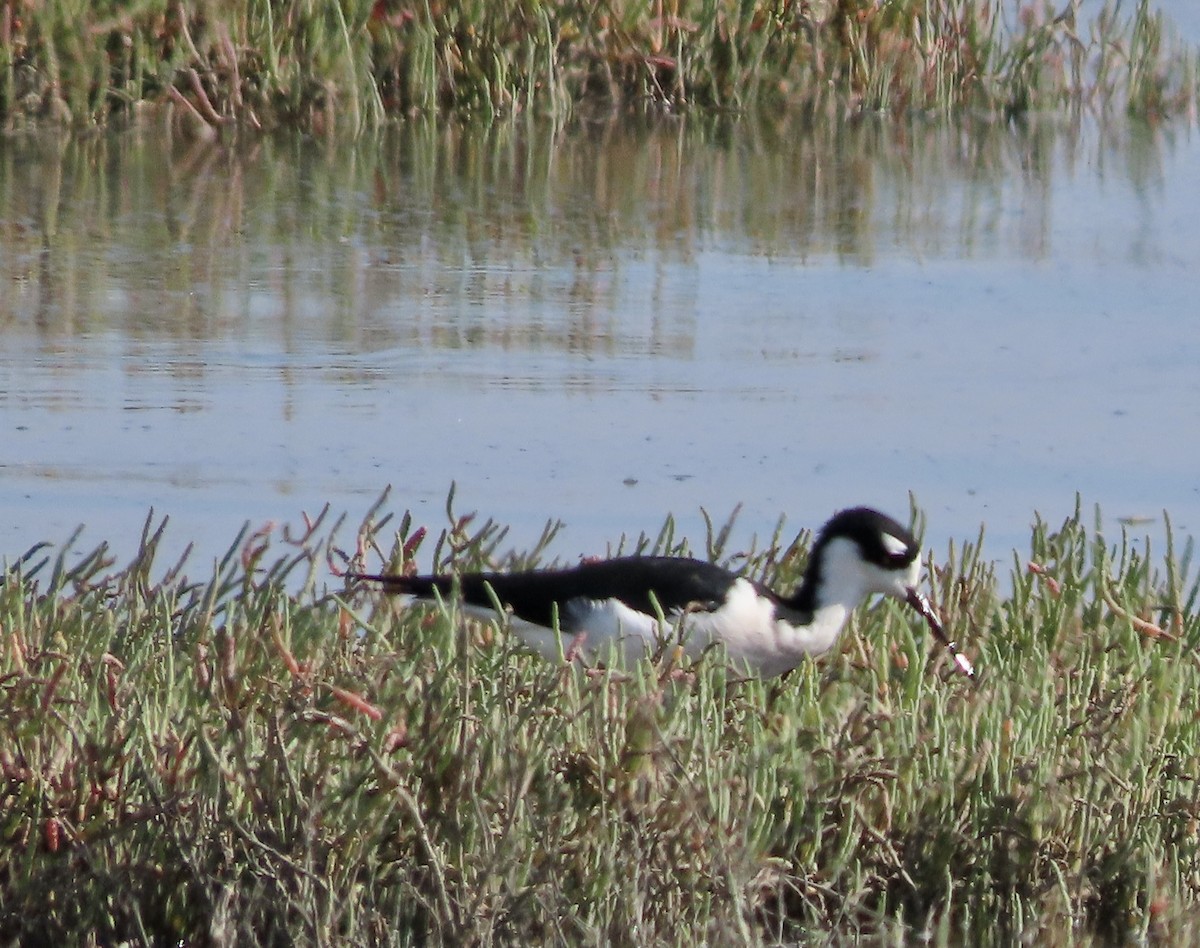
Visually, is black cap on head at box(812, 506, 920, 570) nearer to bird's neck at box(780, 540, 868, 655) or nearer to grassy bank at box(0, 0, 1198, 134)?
bird's neck at box(780, 540, 868, 655)

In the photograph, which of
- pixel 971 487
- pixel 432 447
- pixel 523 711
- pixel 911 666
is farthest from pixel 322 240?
pixel 523 711

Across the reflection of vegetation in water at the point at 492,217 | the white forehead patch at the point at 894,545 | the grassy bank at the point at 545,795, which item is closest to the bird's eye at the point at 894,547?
the white forehead patch at the point at 894,545

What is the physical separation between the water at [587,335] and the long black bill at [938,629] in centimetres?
117

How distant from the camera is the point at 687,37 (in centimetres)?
1399

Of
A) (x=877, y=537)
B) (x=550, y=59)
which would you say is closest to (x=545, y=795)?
(x=877, y=537)

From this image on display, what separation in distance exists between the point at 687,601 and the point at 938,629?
57cm

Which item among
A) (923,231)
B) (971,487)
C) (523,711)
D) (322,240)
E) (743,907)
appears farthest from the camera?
(923,231)

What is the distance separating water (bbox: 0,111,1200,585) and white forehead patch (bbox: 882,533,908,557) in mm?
1193

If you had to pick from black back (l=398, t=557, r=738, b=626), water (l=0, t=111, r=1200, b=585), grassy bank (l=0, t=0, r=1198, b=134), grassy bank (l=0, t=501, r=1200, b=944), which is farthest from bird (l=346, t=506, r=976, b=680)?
grassy bank (l=0, t=0, r=1198, b=134)

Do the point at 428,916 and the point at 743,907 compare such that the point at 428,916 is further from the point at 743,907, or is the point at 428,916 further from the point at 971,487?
the point at 971,487

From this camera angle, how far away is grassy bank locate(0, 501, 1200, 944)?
13.2 ft

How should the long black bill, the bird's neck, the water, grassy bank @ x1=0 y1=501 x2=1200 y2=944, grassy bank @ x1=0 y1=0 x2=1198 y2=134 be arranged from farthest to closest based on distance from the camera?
grassy bank @ x1=0 y1=0 x2=1198 y2=134, the water, the bird's neck, the long black bill, grassy bank @ x1=0 y1=501 x2=1200 y2=944

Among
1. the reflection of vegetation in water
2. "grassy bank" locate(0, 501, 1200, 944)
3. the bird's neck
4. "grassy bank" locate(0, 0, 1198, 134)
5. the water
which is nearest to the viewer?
"grassy bank" locate(0, 501, 1200, 944)

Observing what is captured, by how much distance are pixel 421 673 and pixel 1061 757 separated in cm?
122
